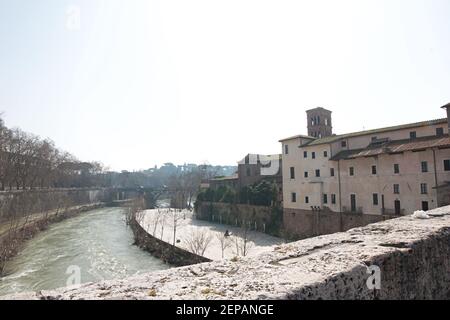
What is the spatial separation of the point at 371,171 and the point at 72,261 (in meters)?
24.4

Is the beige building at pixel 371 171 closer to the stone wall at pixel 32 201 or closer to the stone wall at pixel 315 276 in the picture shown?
the stone wall at pixel 315 276

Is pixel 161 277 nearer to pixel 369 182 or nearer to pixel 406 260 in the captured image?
pixel 406 260

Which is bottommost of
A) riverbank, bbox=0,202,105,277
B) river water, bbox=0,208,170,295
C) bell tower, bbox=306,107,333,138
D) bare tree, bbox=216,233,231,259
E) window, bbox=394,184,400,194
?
river water, bbox=0,208,170,295

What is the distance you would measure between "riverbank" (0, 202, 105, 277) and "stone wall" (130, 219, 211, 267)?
33.1ft

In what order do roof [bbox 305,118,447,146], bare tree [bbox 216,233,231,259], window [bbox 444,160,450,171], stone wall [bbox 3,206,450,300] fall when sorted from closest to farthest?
stone wall [bbox 3,206,450,300]
window [bbox 444,160,450,171]
roof [bbox 305,118,447,146]
bare tree [bbox 216,233,231,259]

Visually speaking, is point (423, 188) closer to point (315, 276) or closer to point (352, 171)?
point (352, 171)

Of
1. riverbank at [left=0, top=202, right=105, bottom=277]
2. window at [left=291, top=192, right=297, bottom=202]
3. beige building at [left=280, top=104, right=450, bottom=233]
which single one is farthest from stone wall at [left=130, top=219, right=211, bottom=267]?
window at [left=291, top=192, right=297, bottom=202]

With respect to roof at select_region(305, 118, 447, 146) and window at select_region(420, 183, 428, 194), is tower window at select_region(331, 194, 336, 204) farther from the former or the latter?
window at select_region(420, 183, 428, 194)

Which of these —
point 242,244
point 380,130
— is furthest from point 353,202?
point 242,244

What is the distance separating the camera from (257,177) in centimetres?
4375

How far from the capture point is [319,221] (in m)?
27.5

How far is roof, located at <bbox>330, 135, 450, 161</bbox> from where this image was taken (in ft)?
69.9
